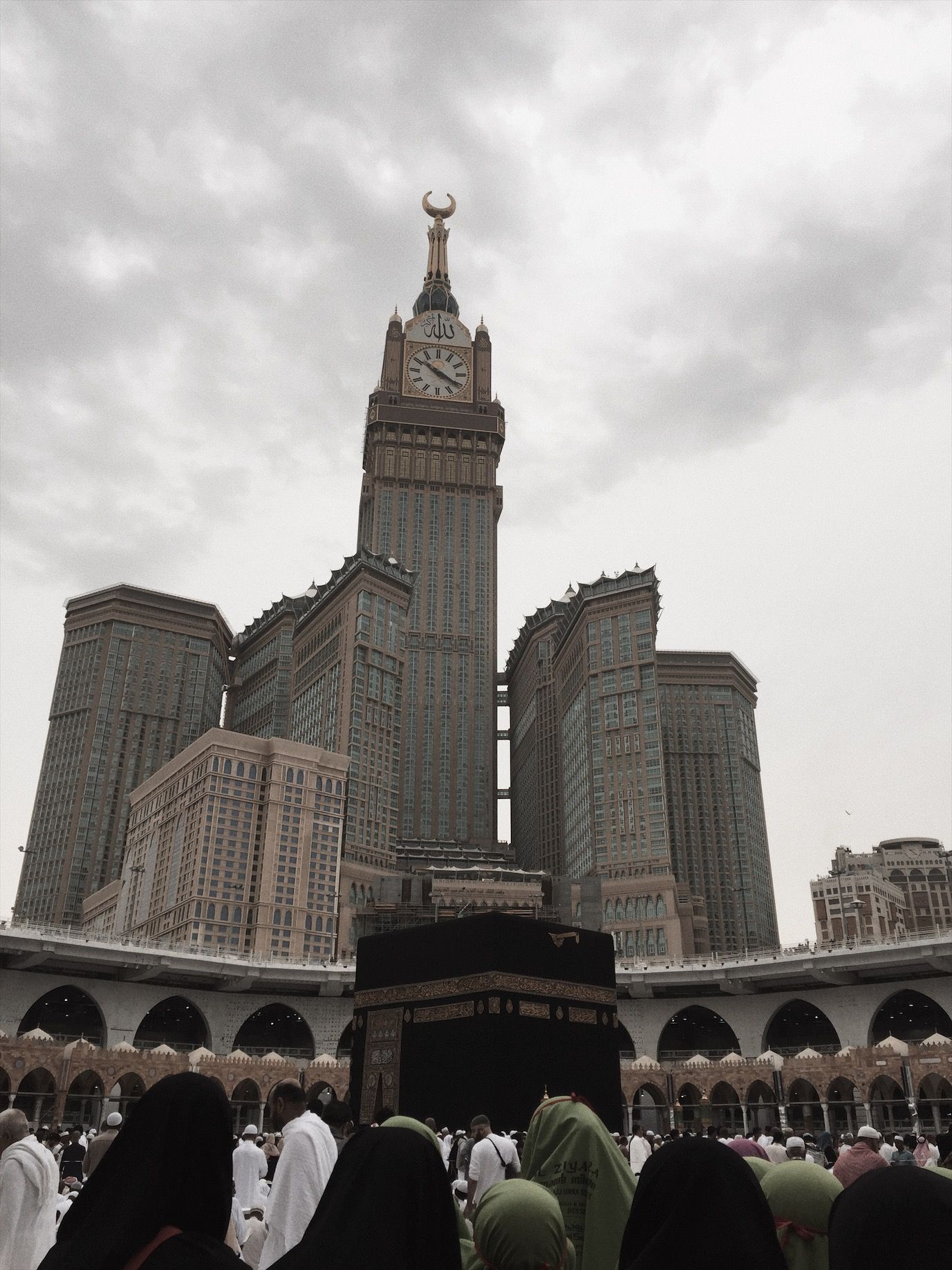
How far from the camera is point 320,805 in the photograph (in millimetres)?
79312

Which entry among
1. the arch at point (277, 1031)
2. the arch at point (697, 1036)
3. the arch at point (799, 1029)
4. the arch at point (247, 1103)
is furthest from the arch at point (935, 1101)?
the arch at point (277, 1031)

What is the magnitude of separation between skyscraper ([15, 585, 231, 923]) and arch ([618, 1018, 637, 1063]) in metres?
66.9

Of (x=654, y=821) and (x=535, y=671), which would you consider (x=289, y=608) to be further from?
(x=654, y=821)

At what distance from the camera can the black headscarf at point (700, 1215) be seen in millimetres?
2746

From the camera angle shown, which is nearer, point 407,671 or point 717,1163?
point 717,1163

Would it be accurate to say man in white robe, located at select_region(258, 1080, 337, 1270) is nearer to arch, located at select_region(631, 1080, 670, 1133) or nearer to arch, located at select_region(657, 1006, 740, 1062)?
arch, located at select_region(631, 1080, 670, 1133)

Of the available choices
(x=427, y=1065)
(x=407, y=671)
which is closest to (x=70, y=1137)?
(x=427, y=1065)

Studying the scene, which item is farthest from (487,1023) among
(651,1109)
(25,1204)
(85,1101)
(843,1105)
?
(85,1101)

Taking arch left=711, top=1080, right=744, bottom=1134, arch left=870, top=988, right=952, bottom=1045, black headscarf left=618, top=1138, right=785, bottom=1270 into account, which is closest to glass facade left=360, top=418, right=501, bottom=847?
arch left=711, top=1080, right=744, bottom=1134

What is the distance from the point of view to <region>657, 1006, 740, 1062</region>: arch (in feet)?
176

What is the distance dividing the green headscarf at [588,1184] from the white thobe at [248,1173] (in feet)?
27.0

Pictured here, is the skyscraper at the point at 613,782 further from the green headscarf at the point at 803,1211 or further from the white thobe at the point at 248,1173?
the green headscarf at the point at 803,1211

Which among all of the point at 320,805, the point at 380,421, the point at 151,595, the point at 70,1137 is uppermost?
the point at 380,421

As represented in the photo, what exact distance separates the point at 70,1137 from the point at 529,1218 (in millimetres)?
19770
